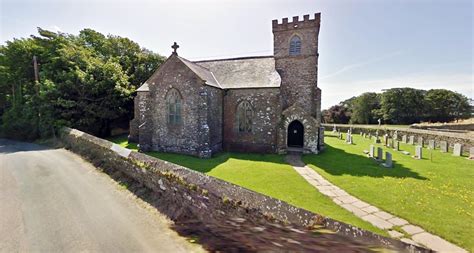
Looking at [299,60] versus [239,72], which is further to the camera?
[239,72]

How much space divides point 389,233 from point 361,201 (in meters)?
2.33

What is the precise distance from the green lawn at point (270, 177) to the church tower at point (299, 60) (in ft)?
19.4

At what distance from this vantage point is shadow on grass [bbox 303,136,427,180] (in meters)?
11.5

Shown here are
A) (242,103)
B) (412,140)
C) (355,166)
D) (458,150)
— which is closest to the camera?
(355,166)

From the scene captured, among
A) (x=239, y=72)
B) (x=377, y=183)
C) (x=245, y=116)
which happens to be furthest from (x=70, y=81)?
(x=377, y=183)

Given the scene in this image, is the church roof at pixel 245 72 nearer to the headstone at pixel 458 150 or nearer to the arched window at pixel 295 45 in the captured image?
the arched window at pixel 295 45

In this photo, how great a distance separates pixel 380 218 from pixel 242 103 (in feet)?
42.2

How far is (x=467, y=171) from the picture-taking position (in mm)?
11797

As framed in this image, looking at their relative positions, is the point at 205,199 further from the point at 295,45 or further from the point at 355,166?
the point at 295,45

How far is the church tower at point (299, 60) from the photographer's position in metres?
18.9

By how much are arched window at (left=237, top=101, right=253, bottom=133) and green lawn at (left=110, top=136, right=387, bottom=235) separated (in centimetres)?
235

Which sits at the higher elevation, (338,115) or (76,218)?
(338,115)

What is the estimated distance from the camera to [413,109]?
50625 mm

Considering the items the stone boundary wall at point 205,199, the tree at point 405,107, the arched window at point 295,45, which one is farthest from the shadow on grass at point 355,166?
the tree at point 405,107
